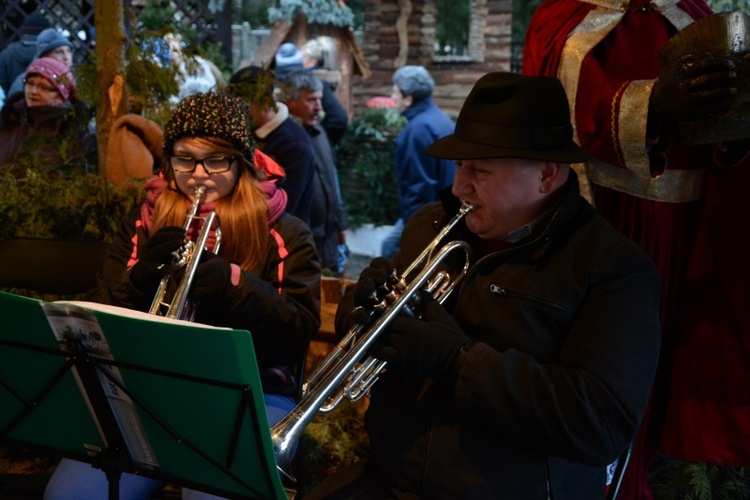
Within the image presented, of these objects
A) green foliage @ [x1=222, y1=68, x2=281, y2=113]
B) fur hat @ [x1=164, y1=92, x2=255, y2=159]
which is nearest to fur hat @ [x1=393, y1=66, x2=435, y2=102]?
green foliage @ [x1=222, y1=68, x2=281, y2=113]

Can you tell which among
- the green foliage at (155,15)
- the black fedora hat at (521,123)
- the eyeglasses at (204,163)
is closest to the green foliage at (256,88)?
the eyeglasses at (204,163)

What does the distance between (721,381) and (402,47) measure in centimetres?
950

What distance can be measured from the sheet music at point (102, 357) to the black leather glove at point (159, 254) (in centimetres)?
57

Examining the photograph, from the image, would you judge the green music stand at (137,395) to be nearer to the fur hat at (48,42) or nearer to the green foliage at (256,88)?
the green foliage at (256,88)

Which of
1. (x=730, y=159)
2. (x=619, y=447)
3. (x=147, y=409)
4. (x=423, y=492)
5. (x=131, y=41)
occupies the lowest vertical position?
(x=423, y=492)

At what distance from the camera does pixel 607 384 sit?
1.92m

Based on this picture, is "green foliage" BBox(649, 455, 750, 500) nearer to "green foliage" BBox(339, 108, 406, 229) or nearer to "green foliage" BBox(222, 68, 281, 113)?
"green foliage" BBox(222, 68, 281, 113)

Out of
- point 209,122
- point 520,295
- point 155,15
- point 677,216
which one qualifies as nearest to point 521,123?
point 520,295

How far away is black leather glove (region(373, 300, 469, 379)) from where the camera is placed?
6.43 ft

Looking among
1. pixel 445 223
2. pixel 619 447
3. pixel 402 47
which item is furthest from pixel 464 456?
pixel 402 47

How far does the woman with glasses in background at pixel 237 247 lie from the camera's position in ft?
8.66

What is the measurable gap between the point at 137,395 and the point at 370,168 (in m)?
7.49

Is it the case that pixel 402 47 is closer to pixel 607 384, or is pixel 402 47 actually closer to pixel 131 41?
pixel 131 41

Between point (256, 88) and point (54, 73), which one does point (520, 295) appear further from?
point (54, 73)
